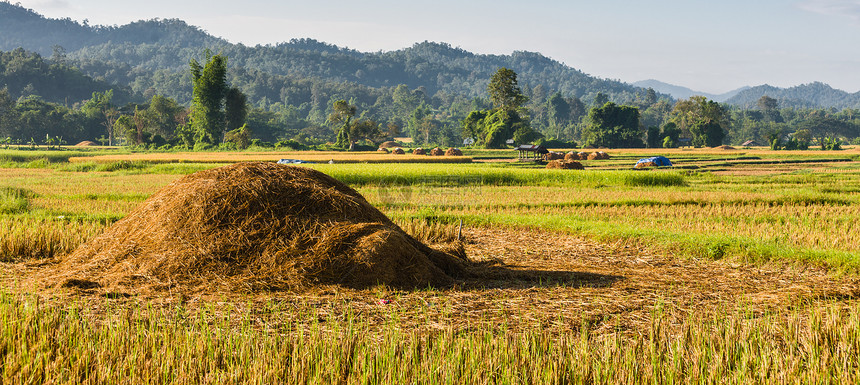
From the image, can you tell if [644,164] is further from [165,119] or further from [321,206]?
[165,119]

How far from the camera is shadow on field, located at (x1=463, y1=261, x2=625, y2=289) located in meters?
7.45

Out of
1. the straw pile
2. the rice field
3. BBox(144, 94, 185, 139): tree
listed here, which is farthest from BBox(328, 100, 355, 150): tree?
the rice field

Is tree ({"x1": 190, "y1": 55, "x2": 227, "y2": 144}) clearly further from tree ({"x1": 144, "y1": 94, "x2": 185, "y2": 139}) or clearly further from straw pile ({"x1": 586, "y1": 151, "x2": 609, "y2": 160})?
straw pile ({"x1": 586, "y1": 151, "x2": 609, "y2": 160})

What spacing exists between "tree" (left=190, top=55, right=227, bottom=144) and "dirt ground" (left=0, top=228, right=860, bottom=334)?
6327 cm

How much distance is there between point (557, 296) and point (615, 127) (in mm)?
80694

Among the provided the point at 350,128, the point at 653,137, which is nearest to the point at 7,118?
the point at 350,128

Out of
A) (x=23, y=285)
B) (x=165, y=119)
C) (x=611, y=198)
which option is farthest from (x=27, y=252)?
(x=165, y=119)

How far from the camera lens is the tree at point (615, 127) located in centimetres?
8288

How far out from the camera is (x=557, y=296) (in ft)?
22.3

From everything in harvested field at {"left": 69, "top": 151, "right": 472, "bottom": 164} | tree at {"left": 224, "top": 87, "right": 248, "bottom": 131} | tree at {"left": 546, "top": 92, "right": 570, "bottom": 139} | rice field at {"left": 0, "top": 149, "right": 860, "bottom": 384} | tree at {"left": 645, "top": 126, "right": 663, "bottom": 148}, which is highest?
tree at {"left": 546, "top": 92, "right": 570, "bottom": 139}

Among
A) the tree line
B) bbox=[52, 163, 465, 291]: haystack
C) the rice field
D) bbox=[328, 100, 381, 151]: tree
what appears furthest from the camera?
bbox=[328, 100, 381, 151]: tree

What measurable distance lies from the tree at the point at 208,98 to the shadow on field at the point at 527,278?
64.3 meters

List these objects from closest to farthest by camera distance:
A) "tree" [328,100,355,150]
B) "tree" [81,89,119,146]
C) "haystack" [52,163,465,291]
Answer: "haystack" [52,163,465,291] < "tree" [328,100,355,150] < "tree" [81,89,119,146]

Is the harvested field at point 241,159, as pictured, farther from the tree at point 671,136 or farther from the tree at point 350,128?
the tree at point 671,136
